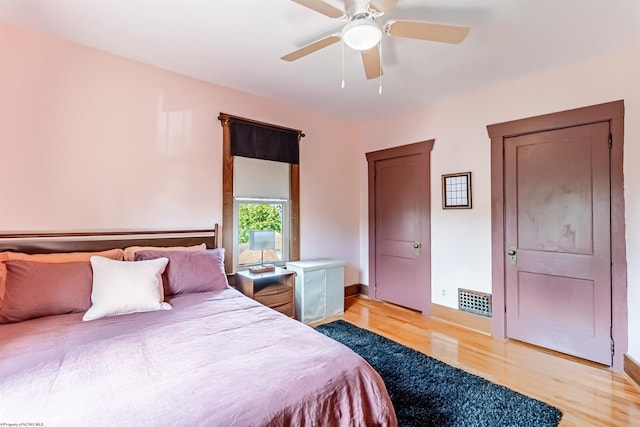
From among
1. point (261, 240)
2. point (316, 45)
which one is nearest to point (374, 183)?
point (261, 240)

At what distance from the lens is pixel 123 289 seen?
2.00 metres

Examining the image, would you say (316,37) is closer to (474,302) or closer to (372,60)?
(372,60)

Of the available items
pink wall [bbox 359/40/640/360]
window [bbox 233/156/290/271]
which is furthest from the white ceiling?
window [bbox 233/156/290/271]

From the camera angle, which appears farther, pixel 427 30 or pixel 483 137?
pixel 483 137

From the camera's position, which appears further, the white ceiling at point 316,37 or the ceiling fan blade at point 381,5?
the white ceiling at point 316,37

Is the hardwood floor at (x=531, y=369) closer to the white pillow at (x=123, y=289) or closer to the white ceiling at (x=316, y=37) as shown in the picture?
the white pillow at (x=123, y=289)

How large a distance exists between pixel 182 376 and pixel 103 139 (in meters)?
2.26

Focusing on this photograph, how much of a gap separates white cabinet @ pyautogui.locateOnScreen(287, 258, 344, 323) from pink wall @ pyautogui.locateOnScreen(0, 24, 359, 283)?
1.19 meters

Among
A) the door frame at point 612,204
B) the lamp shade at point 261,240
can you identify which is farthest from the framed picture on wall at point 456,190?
the lamp shade at point 261,240

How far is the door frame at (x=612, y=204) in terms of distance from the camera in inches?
93.6

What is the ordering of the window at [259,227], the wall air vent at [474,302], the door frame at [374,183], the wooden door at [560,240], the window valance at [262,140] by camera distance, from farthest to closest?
1. the door frame at [374,183]
2. the window at [259,227]
3. the window valance at [262,140]
4. the wall air vent at [474,302]
5. the wooden door at [560,240]

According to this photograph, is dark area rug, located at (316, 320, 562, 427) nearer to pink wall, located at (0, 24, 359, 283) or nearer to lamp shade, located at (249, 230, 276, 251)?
lamp shade, located at (249, 230, 276, 251)

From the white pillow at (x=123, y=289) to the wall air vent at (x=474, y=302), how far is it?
117 inches

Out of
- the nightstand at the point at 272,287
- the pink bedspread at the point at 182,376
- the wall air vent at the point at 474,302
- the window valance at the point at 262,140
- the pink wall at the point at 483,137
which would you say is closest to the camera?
the pink bedspread at the point at 182,376
